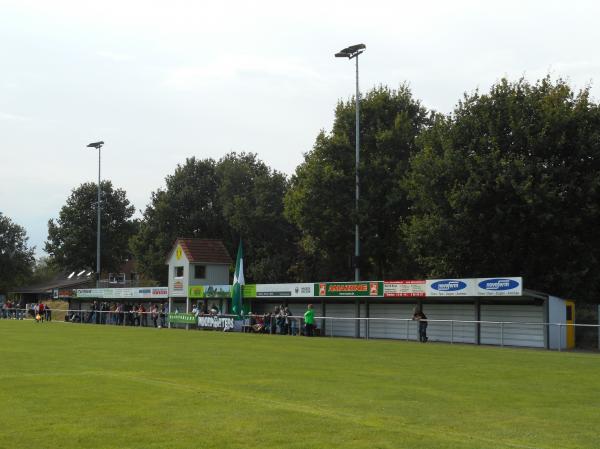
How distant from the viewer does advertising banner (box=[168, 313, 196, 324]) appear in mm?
49450

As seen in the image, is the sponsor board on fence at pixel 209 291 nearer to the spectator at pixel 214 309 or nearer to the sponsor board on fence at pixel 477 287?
the spectator at pixel 214 309

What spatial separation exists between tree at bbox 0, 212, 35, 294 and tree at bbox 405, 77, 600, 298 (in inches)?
3139

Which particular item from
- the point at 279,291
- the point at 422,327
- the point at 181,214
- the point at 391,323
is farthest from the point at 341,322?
the point at 181,214

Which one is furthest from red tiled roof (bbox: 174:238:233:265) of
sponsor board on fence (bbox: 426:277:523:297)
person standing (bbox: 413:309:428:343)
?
sponsor board on fence (bbox: 426:277:523:297)

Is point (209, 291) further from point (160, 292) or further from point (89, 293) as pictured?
point (89, 293)

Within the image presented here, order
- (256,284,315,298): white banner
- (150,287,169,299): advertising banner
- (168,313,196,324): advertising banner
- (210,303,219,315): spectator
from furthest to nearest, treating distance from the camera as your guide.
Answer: (150,287,169,299): advertising banner < (168,313,196,324): advertising banner < (210,303,219,315): spectator < (256,284,315,298): white banner

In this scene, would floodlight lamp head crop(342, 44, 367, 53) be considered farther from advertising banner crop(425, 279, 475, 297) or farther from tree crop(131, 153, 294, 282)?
tree crop(131, 153, 294, 282)

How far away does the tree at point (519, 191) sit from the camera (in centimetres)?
3900

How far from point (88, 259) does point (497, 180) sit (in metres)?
63.6

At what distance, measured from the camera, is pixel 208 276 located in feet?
189

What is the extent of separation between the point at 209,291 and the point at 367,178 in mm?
12185

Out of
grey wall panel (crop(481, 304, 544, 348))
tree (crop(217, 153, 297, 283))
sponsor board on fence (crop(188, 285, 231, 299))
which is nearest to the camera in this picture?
grey wall panel (crop(481, 304, 544, 348))

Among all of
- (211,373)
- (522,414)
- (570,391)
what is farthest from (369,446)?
(211,373)

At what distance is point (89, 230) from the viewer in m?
92.4
